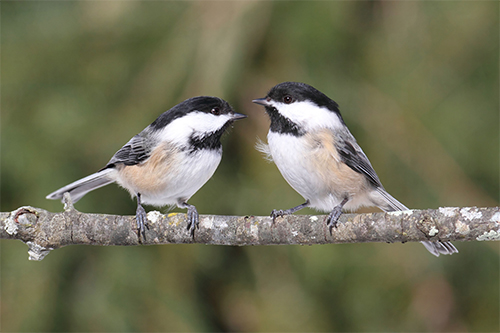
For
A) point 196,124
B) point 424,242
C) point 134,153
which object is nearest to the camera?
point 424,242

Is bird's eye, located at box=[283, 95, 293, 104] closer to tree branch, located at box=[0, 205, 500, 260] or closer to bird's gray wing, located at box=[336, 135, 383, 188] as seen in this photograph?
bird's gray wing, located at box=[336, 135, 383, 188]

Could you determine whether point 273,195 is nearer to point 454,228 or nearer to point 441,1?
point 454,228

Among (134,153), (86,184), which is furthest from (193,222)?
(86,184)

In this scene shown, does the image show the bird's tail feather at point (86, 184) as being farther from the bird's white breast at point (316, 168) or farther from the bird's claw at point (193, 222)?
the bird's white breast at point (316, 168)

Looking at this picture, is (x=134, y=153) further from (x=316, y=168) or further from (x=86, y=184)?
(x=316, y=168)

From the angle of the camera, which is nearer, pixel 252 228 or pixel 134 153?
pixel 252 228

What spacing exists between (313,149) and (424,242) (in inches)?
18.0

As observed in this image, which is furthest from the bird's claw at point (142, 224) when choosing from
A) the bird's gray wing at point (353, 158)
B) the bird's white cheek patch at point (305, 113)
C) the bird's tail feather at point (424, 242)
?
the bird's tail feather at point (424, 242)

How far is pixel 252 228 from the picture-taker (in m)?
1.16

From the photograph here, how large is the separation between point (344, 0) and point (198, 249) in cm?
144

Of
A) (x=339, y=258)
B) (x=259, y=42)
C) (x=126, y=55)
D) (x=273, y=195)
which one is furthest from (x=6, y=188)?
(x=339, y=258)

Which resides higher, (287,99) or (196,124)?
(287,99)

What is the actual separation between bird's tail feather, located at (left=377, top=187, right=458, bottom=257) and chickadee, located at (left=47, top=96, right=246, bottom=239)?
584mm

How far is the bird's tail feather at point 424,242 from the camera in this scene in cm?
131
